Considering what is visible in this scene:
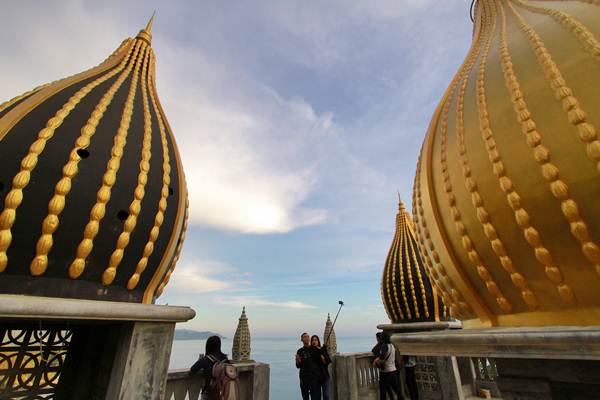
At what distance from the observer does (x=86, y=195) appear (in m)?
2.80

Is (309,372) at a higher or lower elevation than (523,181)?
lower

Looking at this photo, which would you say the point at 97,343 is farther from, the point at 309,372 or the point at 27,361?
the point at 309,372

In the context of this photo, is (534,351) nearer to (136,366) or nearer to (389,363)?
(136,366)

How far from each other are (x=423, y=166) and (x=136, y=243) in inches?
125

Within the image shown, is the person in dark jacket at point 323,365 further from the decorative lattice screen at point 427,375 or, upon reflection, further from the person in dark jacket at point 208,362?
the decorative lattice screen at point 427,375

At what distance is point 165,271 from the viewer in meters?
3.50

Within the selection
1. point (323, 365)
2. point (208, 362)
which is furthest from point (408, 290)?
point (208, 362)

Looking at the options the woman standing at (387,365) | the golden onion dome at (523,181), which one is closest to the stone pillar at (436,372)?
the woman standing at (387,365)

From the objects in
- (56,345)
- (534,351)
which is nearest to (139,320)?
(56,345)

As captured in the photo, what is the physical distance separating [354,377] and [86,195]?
829 cm

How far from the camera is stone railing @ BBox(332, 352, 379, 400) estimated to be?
827 centimetres

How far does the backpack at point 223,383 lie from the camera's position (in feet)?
13.4

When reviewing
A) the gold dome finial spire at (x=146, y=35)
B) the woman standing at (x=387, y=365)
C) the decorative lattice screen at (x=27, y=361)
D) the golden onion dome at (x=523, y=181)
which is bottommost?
the woman standing at (x=387, y=365)

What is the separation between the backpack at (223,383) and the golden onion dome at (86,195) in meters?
1.56
